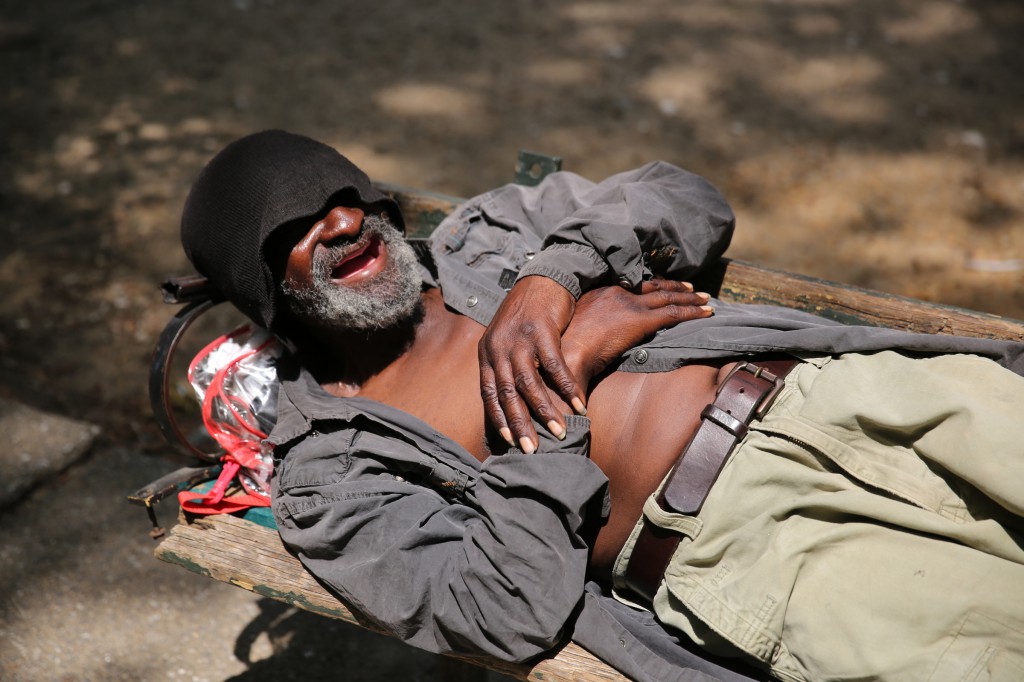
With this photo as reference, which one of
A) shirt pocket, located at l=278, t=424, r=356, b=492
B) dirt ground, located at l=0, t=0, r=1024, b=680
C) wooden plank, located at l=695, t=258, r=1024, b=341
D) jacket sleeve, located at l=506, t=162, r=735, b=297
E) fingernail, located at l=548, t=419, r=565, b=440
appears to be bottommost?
dirt ground, located at l=0, t=0, r=1024, b=680

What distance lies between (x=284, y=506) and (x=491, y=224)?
1167 millimetres

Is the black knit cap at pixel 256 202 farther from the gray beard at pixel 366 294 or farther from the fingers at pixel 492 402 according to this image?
the fingers at pixel 492 402

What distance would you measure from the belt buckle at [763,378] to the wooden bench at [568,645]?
22.1 inches

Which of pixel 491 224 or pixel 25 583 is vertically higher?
pixel 491 224

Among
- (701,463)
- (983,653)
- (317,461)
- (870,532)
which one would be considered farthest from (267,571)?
(983,653)

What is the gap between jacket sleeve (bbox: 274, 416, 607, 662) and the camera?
6.20 feet

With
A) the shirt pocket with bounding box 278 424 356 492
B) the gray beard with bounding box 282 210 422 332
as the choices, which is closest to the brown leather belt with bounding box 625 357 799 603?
the shirt pocket with bounding box 278 424 356 492

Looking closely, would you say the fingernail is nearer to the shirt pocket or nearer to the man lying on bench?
the man lying on bench

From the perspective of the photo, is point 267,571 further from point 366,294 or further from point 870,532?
point 870,532

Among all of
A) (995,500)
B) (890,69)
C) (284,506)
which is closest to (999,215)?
(890,69)

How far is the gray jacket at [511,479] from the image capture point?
75.2 inches

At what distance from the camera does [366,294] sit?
2.47m

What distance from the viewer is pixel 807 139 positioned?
5.23 m

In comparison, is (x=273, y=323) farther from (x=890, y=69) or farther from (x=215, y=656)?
(x=890, y=69)
